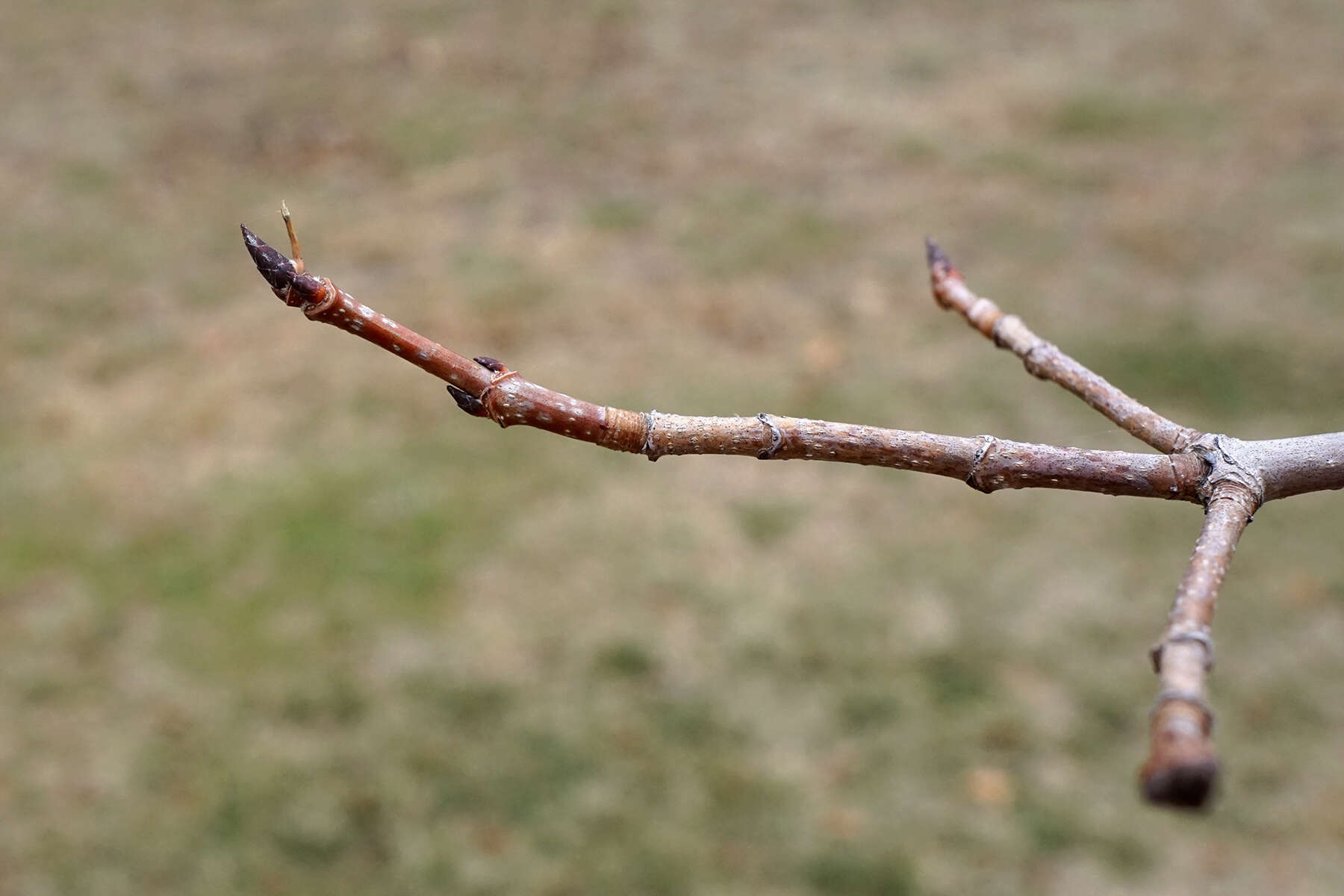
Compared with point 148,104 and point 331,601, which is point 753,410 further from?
point 148,104

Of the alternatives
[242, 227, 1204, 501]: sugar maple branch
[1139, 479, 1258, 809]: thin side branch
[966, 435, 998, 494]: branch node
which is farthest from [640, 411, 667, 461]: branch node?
[1139, 479, 1258, 809]: thin side branch

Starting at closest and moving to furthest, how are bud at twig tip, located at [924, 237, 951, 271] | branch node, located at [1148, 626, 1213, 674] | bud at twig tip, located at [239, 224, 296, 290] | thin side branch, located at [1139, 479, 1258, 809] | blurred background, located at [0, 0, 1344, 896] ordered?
thin side branch, located at [1139, 479, 1258, 809]
branch node, located at [1148, 626, 1213, 674]
bud at twig tip, located at [239, 224, 296, 290]
bud at twig tip, located at [924, 237, 951, 271]
blurred background, located at [0, 0, 1344, 896]

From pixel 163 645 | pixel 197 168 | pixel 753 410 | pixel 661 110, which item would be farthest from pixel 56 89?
pixel 753 410

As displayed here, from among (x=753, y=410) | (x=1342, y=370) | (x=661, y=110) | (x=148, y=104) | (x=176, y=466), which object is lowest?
(x=176, y=466)

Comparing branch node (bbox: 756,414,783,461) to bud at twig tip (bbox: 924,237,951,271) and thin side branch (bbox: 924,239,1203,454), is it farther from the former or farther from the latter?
bud at twig tip (bbox: 924,237,951,271)

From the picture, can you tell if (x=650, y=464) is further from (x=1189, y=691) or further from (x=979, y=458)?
(x=1189, y=691)

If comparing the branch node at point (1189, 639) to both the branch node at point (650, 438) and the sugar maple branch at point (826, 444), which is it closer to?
the sugar maple branch at point (826, 444)

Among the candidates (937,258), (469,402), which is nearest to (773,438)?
(469,402)
